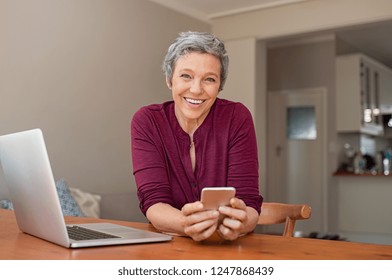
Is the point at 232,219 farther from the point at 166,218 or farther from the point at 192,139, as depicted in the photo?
the point at 192,139

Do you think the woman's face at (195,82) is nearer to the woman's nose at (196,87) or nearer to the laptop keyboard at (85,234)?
the woman's nose at (196,87)

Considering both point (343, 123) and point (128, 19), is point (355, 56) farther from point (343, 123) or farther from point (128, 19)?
point (128, 19)

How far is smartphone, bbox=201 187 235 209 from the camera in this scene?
0.98 m

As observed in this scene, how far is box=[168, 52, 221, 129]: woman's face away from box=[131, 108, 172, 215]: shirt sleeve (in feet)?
0.37

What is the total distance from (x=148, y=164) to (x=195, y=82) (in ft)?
0.86

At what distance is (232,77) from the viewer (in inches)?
231

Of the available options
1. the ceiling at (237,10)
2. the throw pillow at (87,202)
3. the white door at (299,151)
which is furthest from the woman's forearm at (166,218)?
the white door at (299,151)

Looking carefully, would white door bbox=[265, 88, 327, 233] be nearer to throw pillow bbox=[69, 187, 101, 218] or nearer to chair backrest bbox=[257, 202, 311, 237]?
throw pillow bbox=[69, 187, 101, 218]

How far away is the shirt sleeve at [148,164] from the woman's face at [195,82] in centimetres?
11

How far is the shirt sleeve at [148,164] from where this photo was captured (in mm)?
1395

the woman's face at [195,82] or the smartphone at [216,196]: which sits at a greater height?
the woman's face at [195,82]
